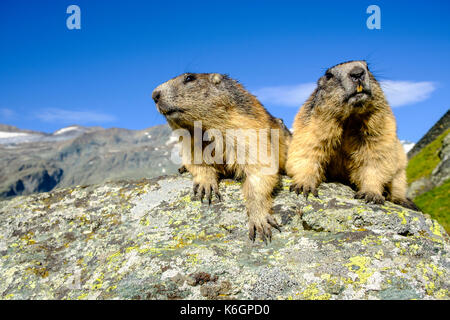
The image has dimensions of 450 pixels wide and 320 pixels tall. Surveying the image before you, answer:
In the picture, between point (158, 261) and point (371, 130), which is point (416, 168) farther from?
point (158, 261)

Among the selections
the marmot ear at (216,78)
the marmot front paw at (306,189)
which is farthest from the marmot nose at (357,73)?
the marmot ear at (216,78)

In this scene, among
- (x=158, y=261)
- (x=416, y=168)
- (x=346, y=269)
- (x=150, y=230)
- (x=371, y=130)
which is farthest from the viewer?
(x=416, y=168)

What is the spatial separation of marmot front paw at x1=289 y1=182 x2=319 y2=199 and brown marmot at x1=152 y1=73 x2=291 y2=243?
1.35ft

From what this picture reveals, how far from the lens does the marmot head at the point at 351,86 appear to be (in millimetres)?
7230

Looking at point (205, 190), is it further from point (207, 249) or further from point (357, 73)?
point (357, 73)

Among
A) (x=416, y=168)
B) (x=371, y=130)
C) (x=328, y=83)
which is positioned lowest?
(x=416, y=168)

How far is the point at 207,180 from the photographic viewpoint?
7.27 m

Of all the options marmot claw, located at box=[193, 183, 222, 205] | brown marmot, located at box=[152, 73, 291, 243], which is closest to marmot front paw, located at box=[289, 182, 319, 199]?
brown marmot, located at box=[152, 73, 291, 243]

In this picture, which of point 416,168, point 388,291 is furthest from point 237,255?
point 416,168

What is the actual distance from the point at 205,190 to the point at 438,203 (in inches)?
1040

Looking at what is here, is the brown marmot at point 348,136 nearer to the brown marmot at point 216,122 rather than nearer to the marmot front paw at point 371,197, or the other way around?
the marmot front paw at point 371,197

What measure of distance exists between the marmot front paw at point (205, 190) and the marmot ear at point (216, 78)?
2.52 metres

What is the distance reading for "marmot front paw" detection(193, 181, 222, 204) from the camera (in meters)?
6.97
